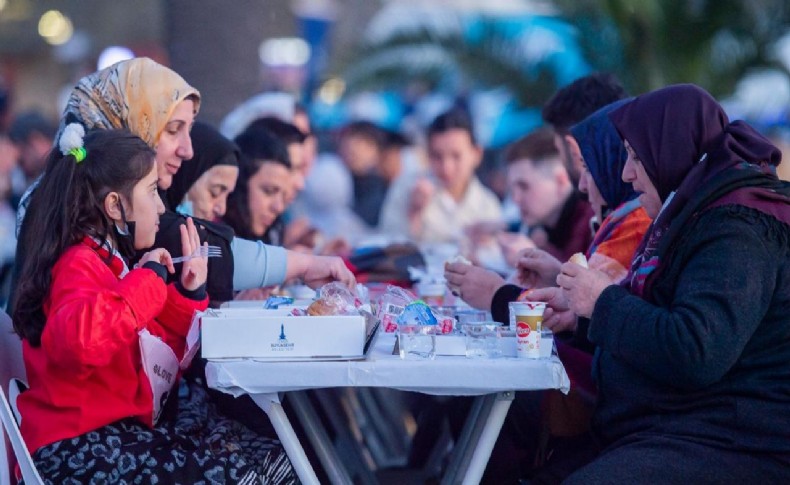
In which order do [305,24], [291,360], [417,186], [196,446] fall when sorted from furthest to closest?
1. [305,24]
2. [417,186]
3. [196,446]
4. [291,360]

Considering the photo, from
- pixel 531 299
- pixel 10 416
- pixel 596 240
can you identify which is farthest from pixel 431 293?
pixel 10 416

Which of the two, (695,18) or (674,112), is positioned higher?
(674,112)

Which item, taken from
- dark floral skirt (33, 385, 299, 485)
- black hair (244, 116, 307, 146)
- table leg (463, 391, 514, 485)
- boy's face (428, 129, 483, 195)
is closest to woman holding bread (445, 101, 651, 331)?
table leg (463, 391, 514, 485)

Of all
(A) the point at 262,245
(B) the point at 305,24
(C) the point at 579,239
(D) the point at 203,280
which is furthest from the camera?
(B) the point at 305,24

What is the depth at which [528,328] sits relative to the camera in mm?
3080

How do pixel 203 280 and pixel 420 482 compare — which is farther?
pixel 420 482

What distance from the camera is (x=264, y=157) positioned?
17.3ft

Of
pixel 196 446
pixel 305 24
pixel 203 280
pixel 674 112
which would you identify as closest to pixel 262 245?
pixel 203 280

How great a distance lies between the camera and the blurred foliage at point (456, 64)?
10789mm

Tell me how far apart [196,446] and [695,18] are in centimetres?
767

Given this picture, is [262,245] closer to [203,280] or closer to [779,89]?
[203,280]

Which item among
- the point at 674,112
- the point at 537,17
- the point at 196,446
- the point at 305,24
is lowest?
the point at 305,24

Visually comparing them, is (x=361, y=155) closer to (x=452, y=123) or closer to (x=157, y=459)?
(x=452, y=123)

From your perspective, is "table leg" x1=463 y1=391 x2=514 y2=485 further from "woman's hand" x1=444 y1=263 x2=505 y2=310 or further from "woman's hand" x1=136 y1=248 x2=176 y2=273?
"woman's hand" x1=136 y1=248 x2=176 y2=273
